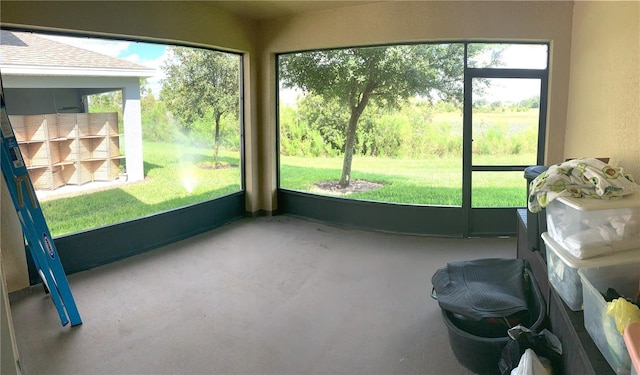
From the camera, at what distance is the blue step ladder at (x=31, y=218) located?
2822mm

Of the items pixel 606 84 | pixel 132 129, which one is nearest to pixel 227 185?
pixel 132 129

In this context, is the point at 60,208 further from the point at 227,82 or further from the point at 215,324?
the point at 227,82

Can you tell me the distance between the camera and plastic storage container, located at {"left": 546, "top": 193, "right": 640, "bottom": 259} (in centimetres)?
185

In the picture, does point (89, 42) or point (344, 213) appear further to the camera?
point (344, 213)

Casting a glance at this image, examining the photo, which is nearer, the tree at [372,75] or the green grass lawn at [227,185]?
the green grass lawn at [227,185]

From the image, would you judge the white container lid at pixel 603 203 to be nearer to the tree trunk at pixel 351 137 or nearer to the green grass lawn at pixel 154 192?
the tree trunk at pixel 351 137

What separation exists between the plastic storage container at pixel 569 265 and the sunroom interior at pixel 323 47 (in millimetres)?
646

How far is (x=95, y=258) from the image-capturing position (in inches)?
159

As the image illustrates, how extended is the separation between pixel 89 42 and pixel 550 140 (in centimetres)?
461

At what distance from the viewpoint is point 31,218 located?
2.91m

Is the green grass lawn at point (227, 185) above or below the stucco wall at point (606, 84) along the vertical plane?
below

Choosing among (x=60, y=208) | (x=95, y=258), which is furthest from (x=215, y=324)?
(x=60, y=208)

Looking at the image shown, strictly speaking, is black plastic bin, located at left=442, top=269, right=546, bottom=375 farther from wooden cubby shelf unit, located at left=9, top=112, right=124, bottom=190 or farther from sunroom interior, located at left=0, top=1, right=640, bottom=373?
wooden cubby shelf unit, located at left=9, top=112, right=124, bottom=190

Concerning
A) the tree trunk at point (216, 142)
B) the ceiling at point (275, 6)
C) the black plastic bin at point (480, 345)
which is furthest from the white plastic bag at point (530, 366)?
the tree trunk at point (216, 142)
